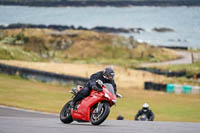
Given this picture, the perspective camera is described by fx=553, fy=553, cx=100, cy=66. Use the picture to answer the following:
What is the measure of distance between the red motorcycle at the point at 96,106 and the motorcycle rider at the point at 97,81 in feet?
0.36

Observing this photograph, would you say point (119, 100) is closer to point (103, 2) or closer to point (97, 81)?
point (97, 81)

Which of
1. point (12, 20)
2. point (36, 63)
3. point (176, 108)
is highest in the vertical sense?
point (12, 20)

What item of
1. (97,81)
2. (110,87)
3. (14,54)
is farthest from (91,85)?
(14,54)

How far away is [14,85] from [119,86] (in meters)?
8.13

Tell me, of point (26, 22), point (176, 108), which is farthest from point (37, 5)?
point (176, 108)

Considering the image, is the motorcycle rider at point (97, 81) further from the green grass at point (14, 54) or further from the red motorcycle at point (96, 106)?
the green grass at point (14, 54)

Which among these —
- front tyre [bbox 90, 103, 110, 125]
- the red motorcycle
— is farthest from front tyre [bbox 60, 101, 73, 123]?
front tyre [bbox 90, 103, 110, 125]

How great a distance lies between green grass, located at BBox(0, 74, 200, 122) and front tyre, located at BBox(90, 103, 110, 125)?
13.1 metres

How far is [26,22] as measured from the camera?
65.1 meters

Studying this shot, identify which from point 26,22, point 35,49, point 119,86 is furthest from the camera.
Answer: point 26,22

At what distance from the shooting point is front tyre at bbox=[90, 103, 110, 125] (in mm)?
10938

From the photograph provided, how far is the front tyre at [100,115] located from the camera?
10.9 meters

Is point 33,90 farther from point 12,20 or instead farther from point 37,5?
point 37,5

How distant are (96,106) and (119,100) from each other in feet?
67.5
